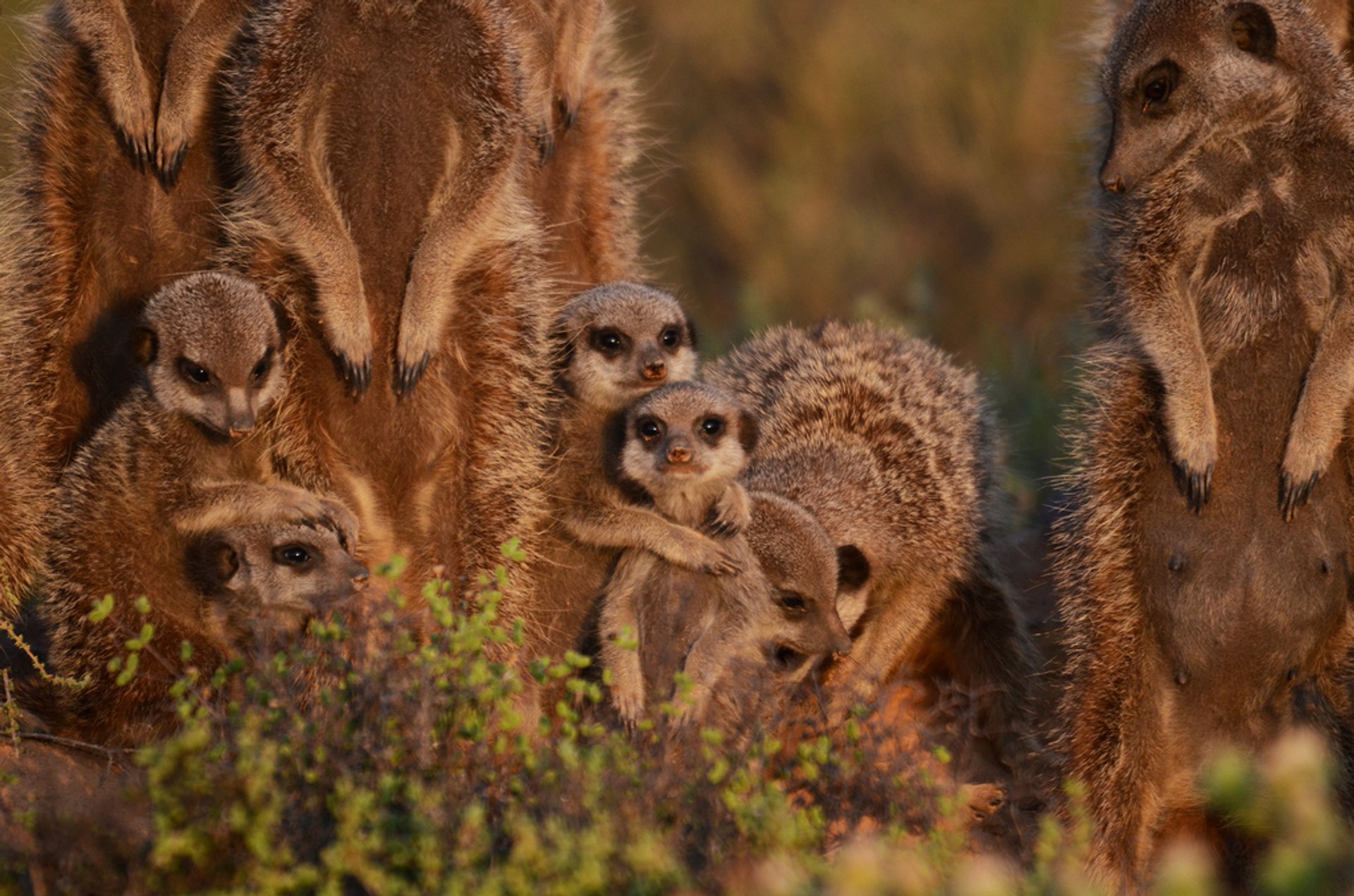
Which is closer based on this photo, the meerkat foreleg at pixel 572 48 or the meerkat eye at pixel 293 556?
the meerkat eye at pixel 293 556

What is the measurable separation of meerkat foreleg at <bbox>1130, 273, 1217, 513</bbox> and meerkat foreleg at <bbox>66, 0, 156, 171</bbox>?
3120 millimetres

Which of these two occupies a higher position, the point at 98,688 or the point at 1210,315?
the point at 1210,315

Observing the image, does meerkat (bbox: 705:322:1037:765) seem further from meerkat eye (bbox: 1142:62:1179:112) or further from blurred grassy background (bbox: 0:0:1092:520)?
blurred grassy background (bbox: 0:0:1092:520)

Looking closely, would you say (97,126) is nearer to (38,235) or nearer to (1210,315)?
(38,235)

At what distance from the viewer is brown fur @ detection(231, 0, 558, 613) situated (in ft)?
15.9

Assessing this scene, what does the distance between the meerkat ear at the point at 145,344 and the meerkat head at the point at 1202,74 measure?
277 cm

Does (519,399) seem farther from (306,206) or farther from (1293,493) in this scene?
(1293,493)

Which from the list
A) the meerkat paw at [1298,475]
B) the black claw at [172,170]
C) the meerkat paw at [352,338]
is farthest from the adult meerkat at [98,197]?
the meerkat paw at [1298,475]

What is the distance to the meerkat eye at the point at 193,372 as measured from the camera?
4.64 metres

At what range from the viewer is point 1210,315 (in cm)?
480

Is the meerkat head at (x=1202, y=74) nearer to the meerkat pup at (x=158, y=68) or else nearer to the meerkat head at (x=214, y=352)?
the meerkat head at (x=214, y=352)

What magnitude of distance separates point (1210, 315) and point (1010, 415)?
4.00 metres

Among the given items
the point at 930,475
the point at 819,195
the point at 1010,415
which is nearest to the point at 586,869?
the point at 930,475

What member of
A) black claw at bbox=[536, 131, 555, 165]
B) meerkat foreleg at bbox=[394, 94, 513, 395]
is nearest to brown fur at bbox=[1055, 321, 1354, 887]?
meerkat foreleg at bbox=[394, 94, 513, 395]
